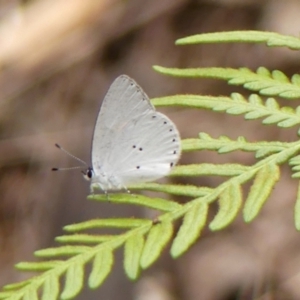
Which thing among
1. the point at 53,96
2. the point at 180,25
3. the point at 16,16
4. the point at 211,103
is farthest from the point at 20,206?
the point at 211,103

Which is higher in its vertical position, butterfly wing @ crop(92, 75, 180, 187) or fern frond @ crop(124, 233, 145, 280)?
butterfly wing @ crop(92, 75, 180, 187)

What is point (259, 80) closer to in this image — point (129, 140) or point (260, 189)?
point (260, 189)

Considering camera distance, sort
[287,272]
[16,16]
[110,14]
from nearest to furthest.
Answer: [287,272]
[16,16]
[110,14]

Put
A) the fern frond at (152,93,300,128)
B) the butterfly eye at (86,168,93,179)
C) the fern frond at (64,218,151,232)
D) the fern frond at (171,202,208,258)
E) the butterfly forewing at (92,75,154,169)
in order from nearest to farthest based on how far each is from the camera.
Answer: the fern frond at (171,202,208,258), the fern frond at (64,218,151,232), the fern frond at (152,93,300,128), the butterfly forewing at (92,75,154,169), the butterfly eye at (86,168,93,179)

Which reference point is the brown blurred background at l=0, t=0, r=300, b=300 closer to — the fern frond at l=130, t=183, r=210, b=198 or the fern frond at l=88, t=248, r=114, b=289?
the fern frond at l=130, t=183, r=210, b=198

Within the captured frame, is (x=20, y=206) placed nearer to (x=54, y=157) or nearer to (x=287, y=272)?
(x=54, y=157)

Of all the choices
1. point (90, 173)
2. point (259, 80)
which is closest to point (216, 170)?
point (259, 80)

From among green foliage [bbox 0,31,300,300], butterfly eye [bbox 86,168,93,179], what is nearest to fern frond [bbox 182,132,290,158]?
green foliage [bbox 0,31,300,300]
